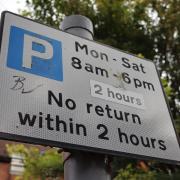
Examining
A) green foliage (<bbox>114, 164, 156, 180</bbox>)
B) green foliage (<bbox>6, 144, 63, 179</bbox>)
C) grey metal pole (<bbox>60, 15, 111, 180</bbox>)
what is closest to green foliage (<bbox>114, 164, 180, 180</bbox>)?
green foliage (<bbox>114, 164, 156, 180</bbox>)

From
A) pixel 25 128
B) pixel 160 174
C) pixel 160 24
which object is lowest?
pixel 25 128

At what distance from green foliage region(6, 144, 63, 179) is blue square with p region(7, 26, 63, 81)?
4.09 meters

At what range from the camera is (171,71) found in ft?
27.3

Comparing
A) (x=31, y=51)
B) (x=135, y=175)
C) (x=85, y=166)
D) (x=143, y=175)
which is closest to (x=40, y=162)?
(x=135, y=175)

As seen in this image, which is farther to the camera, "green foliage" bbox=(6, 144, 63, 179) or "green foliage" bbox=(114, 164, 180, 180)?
"green foliage" bbox=(6, 144, 63, 179)

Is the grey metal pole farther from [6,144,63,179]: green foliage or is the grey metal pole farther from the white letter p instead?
[6,144,63,179]: green foliage

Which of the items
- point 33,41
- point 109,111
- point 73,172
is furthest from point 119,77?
point 73,172

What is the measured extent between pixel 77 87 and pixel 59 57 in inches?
8.8

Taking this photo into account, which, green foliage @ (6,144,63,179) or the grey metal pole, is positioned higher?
green foliage @ (6,144,63,179)

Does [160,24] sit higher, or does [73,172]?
[160,24]

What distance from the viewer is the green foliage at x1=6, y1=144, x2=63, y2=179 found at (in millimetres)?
5793

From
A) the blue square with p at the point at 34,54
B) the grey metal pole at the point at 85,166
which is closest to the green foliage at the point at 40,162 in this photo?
the blue square with p at the point at 34,54

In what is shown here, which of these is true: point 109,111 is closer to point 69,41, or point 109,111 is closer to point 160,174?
point 69,41

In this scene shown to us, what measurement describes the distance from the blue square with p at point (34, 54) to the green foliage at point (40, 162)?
13.4 feet
